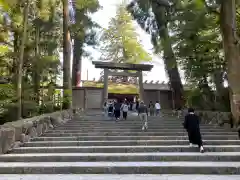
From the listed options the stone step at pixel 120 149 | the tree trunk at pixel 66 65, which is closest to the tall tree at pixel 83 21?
the tree trunk at pixel 66 65

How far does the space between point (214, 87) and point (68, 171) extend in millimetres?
12609

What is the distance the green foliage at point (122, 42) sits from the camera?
3159cm

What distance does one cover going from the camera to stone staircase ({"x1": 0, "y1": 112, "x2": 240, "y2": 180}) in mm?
5750

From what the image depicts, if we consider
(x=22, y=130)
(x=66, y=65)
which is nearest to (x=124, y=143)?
(x=22, y=130)

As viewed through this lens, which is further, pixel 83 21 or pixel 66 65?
pixel 83 21

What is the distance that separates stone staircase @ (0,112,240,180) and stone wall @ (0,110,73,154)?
248 millimetres

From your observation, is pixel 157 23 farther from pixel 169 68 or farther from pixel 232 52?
pixel 232 52

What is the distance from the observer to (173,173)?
5801 millimetres

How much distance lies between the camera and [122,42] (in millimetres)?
32719

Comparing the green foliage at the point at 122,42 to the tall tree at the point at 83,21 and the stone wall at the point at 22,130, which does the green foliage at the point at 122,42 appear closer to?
the tall tree at the point at 83,21

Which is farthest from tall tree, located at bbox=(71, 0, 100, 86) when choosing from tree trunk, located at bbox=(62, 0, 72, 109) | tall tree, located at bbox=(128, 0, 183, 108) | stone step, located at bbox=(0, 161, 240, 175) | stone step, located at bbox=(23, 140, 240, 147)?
stone step, located at bbox=(0, 161, 240, 175)

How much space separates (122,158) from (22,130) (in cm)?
349

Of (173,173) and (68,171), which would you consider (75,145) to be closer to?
(68,171)

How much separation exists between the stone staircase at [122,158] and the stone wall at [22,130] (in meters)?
0.25
